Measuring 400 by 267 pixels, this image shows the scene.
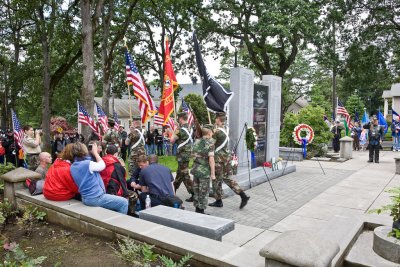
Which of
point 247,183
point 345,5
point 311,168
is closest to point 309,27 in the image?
point 345,5

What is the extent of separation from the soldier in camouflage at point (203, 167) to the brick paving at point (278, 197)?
632 millimetres

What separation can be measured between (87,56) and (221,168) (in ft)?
24.7

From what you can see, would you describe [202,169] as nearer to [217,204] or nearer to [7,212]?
[217,204]

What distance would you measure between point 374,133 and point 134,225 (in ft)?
44.8

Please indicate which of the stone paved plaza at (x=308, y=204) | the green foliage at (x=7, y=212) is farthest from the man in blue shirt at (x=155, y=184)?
the green foliage at (x=7, y=212)

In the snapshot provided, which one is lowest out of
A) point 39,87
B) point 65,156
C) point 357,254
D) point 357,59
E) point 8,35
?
point 357,254

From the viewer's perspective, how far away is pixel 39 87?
27.2m

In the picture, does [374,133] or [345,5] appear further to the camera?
[345,5]

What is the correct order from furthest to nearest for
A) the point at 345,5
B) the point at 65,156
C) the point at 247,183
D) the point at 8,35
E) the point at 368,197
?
the point at 8,35 → the point at 345,5 → the point at 247,183 → the point at 368,197 → the point at 65,156

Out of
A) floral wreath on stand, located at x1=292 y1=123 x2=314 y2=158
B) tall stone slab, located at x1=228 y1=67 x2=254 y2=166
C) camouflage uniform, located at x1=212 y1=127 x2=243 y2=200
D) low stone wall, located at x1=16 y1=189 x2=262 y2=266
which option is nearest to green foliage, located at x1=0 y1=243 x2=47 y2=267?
low stone wall, located at x1=16 y1=189 x2=262 y2=266

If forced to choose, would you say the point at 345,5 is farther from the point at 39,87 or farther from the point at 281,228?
the point at 39,87

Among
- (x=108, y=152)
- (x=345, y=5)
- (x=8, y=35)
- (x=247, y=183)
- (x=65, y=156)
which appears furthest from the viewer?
(x=8, y=35)

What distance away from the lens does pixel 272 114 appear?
42.1 ft

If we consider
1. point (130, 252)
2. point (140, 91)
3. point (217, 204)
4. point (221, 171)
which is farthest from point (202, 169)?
point (140, 91)
